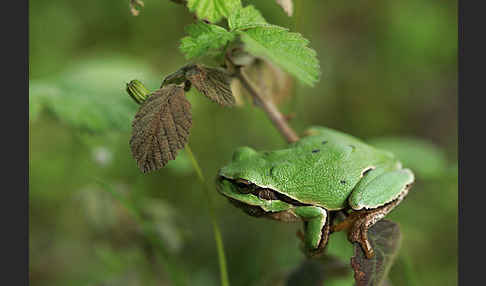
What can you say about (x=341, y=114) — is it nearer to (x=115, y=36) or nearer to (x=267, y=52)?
(x=115, y=36)

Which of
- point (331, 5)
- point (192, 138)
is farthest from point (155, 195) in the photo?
→ point (331, 5)

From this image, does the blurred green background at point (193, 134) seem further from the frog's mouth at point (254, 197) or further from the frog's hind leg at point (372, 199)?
the frog's mouth at point (254, 197)

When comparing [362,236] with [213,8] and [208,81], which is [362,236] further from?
[213,8]

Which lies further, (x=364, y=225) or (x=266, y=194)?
(x=266, y=194)

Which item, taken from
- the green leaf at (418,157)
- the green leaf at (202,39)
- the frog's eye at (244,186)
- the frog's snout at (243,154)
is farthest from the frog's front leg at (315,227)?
the green leaf at (418,157)

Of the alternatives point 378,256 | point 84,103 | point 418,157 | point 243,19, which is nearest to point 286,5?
point 243,19

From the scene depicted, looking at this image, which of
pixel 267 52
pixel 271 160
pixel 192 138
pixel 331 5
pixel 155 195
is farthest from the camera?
pixel 331 5
